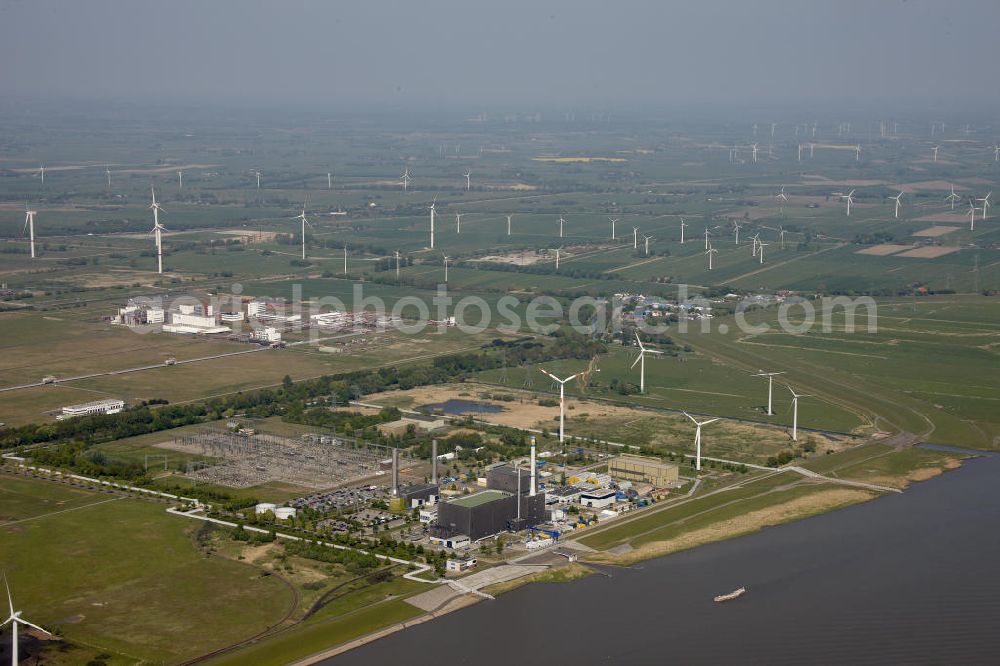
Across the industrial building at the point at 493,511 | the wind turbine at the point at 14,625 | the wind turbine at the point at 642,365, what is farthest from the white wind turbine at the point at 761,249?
the wind turbine at the point at 14,625

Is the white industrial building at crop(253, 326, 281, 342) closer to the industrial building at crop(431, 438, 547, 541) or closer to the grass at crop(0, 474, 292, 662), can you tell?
the grass at crop(0, 474, 292, 662)

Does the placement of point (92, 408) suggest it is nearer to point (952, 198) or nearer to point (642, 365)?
point (642, 365)

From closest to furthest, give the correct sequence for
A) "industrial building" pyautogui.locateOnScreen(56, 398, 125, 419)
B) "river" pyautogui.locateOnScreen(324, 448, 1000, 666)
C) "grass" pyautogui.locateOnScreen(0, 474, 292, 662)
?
1. "river" pyautogui.locateOnScreen(324, 448, 1000, 666)
2. "grass" pyautogui.locateOnScreen(0, 474, 292, 662)
3. "industrial building" pyautogui.locateOnScreen(56, 398, 125, 419)

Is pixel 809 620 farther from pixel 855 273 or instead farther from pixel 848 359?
pixel 855 273

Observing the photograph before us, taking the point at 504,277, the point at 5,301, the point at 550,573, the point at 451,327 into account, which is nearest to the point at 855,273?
the point at 504,277

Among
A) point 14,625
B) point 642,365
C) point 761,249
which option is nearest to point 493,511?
point 14,625

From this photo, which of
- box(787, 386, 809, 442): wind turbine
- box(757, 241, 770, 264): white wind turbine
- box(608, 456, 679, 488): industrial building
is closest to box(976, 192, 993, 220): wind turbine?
box(757, 241, 770, 264): white wind turbine
